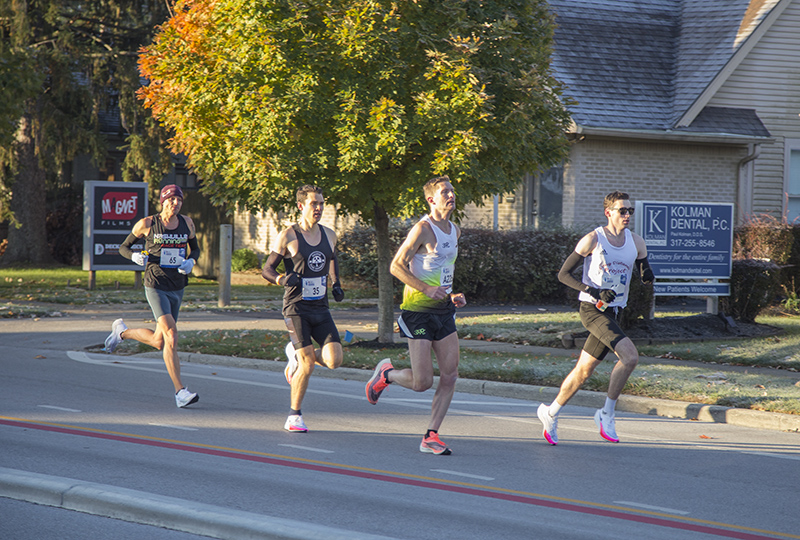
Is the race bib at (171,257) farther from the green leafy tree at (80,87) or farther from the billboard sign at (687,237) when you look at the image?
the green leafy tree at (80,87)

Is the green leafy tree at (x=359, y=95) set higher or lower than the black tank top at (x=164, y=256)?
higher

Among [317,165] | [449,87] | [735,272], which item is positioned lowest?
[735,272]

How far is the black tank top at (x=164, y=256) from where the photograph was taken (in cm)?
923

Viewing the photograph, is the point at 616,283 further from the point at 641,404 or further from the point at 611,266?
the point at 641,404

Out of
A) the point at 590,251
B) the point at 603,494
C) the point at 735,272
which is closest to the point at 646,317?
the point at 735,272

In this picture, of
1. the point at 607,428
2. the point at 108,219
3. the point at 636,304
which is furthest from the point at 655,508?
the point at 108,219

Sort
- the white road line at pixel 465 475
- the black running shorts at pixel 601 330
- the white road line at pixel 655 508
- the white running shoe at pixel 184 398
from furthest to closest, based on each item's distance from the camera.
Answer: the white running shoe at pixel 184 398
the black running shorts at pixel 601 330
the white road line at pixel 465 475
the white road line at pixel 655 508

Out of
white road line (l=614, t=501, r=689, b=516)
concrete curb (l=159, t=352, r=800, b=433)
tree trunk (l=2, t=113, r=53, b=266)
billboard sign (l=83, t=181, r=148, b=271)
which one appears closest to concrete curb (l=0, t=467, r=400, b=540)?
white road line (l=614, t=501, r=689, b=516)

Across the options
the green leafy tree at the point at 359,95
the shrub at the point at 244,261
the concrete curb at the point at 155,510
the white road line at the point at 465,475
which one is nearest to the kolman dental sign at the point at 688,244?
the green leafy tree at the point at 359,95

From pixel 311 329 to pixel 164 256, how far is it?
202 centimetres

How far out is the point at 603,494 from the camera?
6.23m

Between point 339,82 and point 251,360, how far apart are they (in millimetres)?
3763

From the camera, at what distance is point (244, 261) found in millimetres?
26641

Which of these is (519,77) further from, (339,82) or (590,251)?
(590,251)
